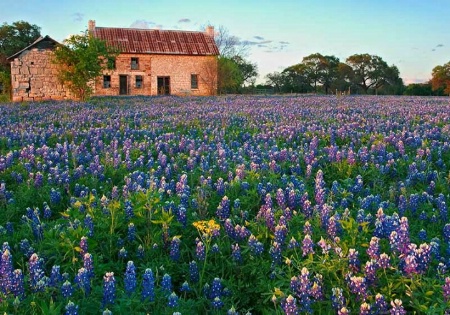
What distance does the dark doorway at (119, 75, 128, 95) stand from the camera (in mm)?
43000

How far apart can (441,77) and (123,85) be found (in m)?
36.6

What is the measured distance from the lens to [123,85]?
43281 mm

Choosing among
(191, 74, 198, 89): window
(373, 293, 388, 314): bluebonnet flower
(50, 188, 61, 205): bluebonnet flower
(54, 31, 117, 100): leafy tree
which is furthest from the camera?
(191, 74, 198, 89): window

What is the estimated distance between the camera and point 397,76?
65875mm

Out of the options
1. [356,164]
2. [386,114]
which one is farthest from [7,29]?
[356,164]

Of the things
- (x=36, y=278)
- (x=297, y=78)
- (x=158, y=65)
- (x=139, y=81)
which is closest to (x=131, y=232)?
(x=36, y=278)

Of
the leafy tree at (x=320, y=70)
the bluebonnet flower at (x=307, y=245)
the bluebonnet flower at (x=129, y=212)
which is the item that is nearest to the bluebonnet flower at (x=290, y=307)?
the bluebonnet flower at (x=307, y=245)

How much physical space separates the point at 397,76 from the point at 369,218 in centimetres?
6807

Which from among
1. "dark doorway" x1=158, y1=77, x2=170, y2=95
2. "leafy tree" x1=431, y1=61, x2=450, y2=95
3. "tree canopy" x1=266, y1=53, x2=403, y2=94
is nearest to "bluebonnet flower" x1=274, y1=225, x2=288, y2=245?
"dark doorway" x1=158, y1=77, x2=170, y2=95

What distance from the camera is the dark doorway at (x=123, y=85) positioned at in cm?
4300

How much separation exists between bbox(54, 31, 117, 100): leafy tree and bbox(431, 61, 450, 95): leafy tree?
41.0 m

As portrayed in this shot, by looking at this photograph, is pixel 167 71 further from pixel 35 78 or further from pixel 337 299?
pixel 337 299

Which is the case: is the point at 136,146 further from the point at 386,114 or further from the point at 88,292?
the point at 386,114

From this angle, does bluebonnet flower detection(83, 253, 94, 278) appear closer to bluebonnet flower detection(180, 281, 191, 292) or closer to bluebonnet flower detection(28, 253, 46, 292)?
bluebonnet flower detection(28, 253, 46, 292)
